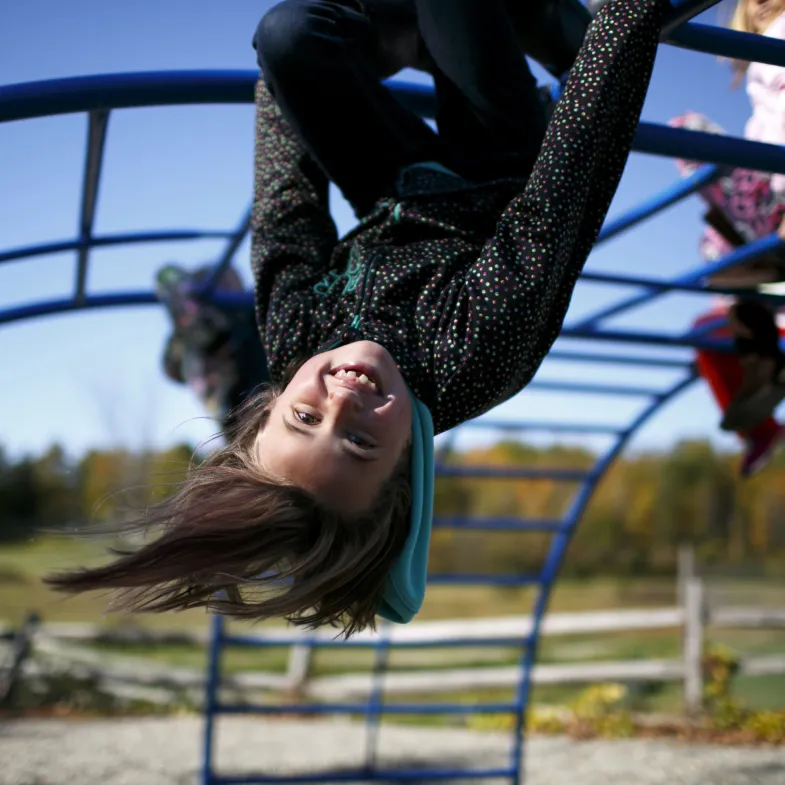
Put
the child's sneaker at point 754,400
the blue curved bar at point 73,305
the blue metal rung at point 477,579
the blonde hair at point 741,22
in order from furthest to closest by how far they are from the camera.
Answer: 1. the blue metal rung at point 477,579
2. the child's sneaker at point 754,400
3. the blue curved bar at point 73,305
4. the blonde hair at point 741,22

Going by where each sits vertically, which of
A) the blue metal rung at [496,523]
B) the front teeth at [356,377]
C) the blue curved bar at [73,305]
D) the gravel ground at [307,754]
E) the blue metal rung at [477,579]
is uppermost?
the blue curved bar at [73,305]

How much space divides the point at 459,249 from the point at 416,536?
0.44 meters

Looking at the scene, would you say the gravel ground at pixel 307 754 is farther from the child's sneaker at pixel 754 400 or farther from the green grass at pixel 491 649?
the child's sneaker at pixel 754 400

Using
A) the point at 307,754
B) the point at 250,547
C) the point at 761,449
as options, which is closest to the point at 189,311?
the point at 250,547

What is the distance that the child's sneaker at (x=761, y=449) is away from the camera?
131 inches

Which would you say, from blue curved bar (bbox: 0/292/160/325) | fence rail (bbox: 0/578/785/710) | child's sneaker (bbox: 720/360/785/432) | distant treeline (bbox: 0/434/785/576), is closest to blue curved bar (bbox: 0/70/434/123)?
blue curved bar (bbox: 0/292/160/325)

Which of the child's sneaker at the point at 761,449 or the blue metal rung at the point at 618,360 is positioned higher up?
the blue metal rung at the point at 618,360

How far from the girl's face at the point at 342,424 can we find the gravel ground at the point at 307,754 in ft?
12.4

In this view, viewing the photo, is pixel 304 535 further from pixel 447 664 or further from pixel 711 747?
pixel 447 664

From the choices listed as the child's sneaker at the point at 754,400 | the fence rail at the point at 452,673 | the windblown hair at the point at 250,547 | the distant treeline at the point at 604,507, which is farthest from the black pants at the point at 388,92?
the distant treeline at the point at 604,507

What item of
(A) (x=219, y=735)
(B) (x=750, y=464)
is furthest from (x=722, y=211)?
(A) (x=219, y=735)

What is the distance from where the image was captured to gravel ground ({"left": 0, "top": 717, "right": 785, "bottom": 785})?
15.1 feet

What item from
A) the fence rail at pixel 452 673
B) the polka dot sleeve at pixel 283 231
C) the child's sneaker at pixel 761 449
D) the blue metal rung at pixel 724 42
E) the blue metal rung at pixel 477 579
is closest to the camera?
the blue metal rung at pixel 724 42

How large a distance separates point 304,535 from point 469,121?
739mm
